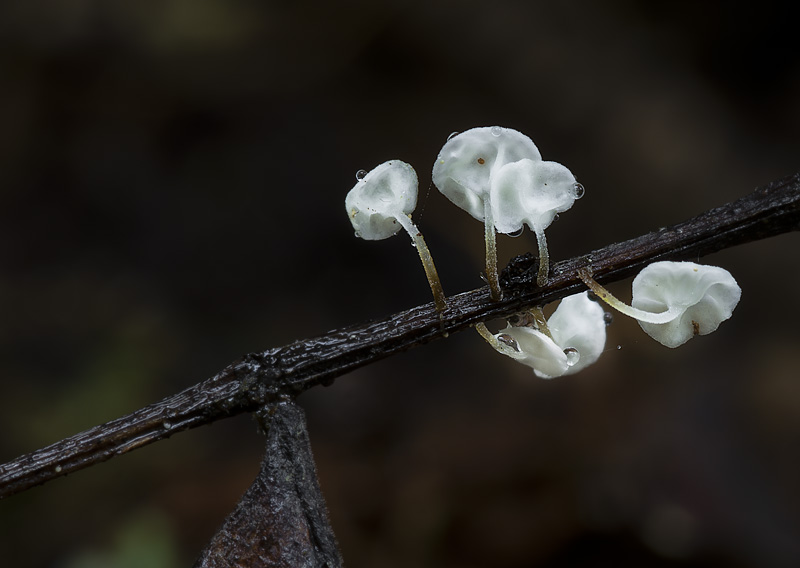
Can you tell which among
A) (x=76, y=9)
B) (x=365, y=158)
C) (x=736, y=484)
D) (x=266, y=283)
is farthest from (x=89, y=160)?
(x=736, y=484)

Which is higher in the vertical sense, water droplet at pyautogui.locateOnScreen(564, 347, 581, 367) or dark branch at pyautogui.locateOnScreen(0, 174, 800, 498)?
dark branch at pyautogui.locateOnScreen(0, 174, 800, 498)

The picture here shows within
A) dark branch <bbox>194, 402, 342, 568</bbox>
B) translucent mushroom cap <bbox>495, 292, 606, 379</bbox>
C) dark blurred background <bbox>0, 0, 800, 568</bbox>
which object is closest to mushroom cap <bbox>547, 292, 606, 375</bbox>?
translucent mushroom cap <bbox>495, 292, 606, 379</bbox>

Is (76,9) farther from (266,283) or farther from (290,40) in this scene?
(266,283)

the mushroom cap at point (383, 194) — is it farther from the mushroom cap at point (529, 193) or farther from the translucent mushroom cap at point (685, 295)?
the translucent mushroom cap at point (685, 295)

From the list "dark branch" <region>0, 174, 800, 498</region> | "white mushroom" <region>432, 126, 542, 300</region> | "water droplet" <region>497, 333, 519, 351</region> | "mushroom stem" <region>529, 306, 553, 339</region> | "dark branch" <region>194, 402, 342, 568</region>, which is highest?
"white mushroom" <region>432, 126, 542, 300</region>

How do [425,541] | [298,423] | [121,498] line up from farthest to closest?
[121,498] → [425,541] → [298,423]

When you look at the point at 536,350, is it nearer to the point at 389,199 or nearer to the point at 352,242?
the point at 389,199

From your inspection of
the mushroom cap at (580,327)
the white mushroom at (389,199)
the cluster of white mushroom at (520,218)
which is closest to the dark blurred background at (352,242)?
the mushroom cap at (580,327)

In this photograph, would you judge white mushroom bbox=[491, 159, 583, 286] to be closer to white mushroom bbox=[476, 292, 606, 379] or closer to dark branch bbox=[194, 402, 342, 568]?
white mushroom bbox=[476, 292, 606, 379]
